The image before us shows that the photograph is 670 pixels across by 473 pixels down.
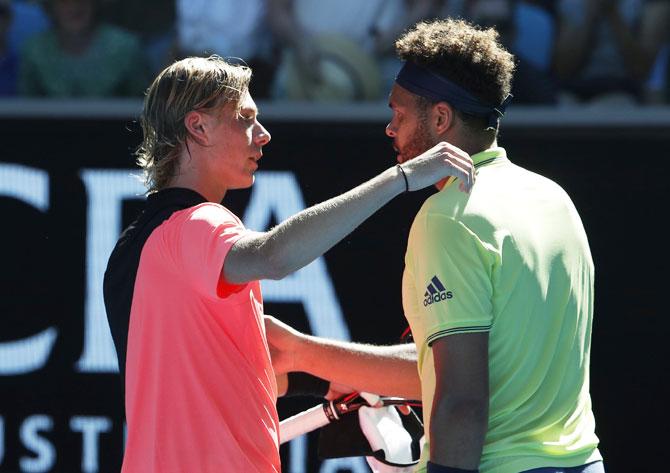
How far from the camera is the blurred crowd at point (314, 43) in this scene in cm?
473

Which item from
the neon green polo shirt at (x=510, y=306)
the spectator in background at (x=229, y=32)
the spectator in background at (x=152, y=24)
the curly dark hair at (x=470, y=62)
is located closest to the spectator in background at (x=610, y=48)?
the spectator in background at (x=229, y=32)

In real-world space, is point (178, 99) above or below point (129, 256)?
above

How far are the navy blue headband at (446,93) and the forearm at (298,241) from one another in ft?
1.16

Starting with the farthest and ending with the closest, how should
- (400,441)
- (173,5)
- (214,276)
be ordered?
(173,5) < (400,441) < (214,276)

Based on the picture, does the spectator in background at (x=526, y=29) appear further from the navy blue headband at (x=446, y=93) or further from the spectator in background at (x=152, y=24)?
the navy blue headband at (x=446, y=93)

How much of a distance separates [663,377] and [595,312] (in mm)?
330

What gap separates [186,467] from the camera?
2.32m

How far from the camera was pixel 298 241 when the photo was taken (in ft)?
7.27

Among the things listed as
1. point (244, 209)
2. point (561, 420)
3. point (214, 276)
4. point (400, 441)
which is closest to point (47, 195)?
point (244, 209)

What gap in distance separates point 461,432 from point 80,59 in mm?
3082

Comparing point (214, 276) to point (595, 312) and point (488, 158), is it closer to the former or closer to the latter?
point (488, 158)

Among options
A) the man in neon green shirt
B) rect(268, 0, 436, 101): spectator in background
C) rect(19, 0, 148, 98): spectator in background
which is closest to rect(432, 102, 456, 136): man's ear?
the man in neon green shirt

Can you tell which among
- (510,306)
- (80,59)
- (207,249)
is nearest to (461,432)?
(510,306)

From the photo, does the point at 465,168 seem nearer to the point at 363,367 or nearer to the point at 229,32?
the point at 363,367
